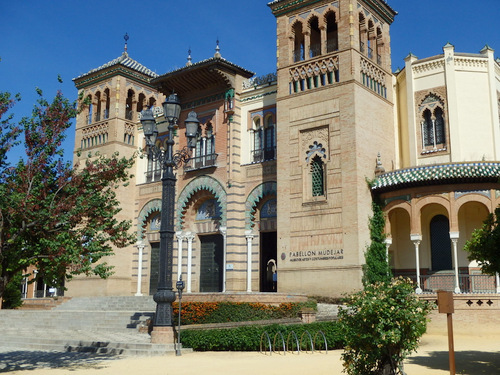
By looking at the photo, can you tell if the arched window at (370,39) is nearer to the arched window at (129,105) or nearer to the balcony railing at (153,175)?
the balcony railing at (153,175)

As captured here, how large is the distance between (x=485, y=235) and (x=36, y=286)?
1291 inches

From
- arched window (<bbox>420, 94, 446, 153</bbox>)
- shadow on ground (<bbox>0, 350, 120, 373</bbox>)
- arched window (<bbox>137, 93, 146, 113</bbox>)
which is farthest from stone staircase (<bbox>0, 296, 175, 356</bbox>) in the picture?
arched window (<bbox>420, 94, 446, 153</bbox>)

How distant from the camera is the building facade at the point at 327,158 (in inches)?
808

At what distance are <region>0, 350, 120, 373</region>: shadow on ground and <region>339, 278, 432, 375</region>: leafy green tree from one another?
5.74 m

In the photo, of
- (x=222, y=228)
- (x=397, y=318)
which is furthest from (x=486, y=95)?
(x=397, y=318)

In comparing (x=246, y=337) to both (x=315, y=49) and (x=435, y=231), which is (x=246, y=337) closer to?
(x=435, y=231)

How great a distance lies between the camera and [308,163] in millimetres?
22016

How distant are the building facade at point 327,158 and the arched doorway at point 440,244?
0.05m

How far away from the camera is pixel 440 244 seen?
2169cm

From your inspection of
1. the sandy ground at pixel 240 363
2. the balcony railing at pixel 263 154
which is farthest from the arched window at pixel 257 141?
the sandy ground at pixel 240 363

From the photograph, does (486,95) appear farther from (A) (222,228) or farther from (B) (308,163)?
(A) (222,228)

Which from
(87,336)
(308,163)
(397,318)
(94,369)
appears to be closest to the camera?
(397,318)

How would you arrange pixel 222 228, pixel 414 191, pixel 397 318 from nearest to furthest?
pixel 397 318 → pixel 414 191 → pixel 222 228

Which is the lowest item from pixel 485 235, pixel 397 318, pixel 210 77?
pixel 397 318
